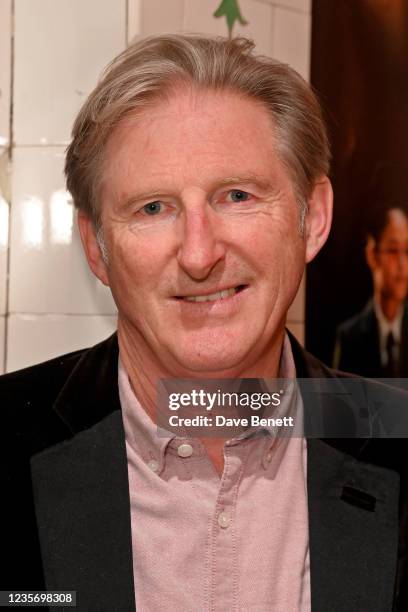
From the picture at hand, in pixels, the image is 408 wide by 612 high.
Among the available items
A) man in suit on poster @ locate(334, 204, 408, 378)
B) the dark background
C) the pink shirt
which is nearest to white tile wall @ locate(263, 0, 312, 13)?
the dark background

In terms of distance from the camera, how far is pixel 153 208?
0.84 m

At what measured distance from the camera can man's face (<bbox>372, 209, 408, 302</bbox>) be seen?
114cm

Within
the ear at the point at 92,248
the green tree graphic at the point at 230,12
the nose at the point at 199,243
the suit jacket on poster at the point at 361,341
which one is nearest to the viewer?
the nose at the point at 199,243

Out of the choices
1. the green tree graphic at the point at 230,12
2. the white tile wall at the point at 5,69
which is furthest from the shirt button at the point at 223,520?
the green tree graphic at the point at 230,12

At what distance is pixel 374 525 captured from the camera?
0.89 m

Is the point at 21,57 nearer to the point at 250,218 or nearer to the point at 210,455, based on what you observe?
the point at 250,218

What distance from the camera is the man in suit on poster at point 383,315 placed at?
1146 millimetres

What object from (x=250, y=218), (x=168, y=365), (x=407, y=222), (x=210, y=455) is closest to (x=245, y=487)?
(x=210, y=455)

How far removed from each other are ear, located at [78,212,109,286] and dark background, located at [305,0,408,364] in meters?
0.34

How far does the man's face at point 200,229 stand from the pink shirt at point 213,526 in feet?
0.30

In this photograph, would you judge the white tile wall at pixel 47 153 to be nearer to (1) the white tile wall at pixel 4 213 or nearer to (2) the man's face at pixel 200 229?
(1) the white tile wall at pixel 4 213

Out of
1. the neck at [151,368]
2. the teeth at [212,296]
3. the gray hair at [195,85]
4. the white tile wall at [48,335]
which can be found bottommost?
the neck at [151,368]

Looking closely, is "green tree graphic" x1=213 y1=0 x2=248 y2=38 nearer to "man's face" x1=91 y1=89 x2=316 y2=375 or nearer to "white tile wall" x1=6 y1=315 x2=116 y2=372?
"man's face" x1=91 y1=89 x2=316 y2=375

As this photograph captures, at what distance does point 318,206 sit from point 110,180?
24 cm
